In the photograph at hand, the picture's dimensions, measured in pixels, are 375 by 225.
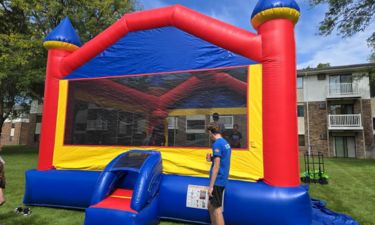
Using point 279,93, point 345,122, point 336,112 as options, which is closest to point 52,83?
point 279,93

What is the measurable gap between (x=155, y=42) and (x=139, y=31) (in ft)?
1.41

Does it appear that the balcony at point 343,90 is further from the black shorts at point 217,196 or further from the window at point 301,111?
the black shorts at point 217,196

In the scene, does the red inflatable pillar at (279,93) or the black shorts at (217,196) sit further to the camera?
the red inflatable pillar at (279,93)

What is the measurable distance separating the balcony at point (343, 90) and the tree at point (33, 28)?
16448 millimetres

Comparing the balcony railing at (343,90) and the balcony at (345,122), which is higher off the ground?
the balcony railing at (343,90)

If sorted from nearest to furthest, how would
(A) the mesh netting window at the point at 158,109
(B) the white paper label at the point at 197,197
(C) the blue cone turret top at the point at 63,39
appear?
(B) the white paper label at the point at 197,197 < (A) the mesh netting window at the point at 158,109 < (C) the blue cone turret top at the point at 63,39

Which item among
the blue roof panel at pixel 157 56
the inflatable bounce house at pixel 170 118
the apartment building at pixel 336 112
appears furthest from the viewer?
the apartment building at pixel 336 112

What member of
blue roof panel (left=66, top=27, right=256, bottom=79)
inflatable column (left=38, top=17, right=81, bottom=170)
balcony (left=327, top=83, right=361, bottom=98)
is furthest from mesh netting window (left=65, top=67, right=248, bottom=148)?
balcony (left=327, top=83, right=361, bottom=98)

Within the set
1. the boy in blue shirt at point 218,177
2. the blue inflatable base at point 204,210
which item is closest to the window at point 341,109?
the blue inflatable base at point 204,210

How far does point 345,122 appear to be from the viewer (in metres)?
19.9

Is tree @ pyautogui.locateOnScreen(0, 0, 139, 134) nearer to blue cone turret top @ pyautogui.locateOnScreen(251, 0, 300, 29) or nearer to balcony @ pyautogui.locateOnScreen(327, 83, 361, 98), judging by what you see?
blue cone turret top @ pyautogui.locateOnScreen(251, 0, 300, 29)

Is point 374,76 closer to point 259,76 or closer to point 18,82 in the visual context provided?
point 259,76

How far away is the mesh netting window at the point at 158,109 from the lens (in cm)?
Answer: 479

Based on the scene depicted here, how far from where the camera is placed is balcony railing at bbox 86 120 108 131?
5.68 meters
